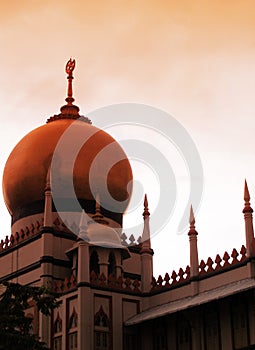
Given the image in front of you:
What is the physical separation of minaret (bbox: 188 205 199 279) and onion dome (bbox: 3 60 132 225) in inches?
196

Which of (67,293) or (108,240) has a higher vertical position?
(108,240)

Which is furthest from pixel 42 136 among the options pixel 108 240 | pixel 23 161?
pixel 108 240

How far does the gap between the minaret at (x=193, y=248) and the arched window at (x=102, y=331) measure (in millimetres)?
3180

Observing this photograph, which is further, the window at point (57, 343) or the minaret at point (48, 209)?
the minaret at point (48, 209)

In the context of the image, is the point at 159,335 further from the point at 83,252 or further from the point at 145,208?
the point at 145,208

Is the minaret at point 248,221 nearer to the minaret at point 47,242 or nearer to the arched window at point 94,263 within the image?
the arched window at point 94,263

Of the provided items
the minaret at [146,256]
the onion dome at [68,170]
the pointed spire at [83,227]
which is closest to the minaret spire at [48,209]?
the onion dome at [68,170]

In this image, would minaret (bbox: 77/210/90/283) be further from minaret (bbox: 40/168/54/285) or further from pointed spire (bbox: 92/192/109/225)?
minaret (bbox: 40/168/54/285)

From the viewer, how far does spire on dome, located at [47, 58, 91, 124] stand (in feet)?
116

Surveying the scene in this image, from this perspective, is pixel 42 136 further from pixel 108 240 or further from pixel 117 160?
pixel 108 240

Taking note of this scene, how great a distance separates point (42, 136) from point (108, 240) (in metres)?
6.01

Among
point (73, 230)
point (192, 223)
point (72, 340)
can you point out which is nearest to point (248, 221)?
point (192, 223)

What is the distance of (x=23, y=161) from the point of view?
32.9 meters

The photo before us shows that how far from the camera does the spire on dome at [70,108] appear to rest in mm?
35469
